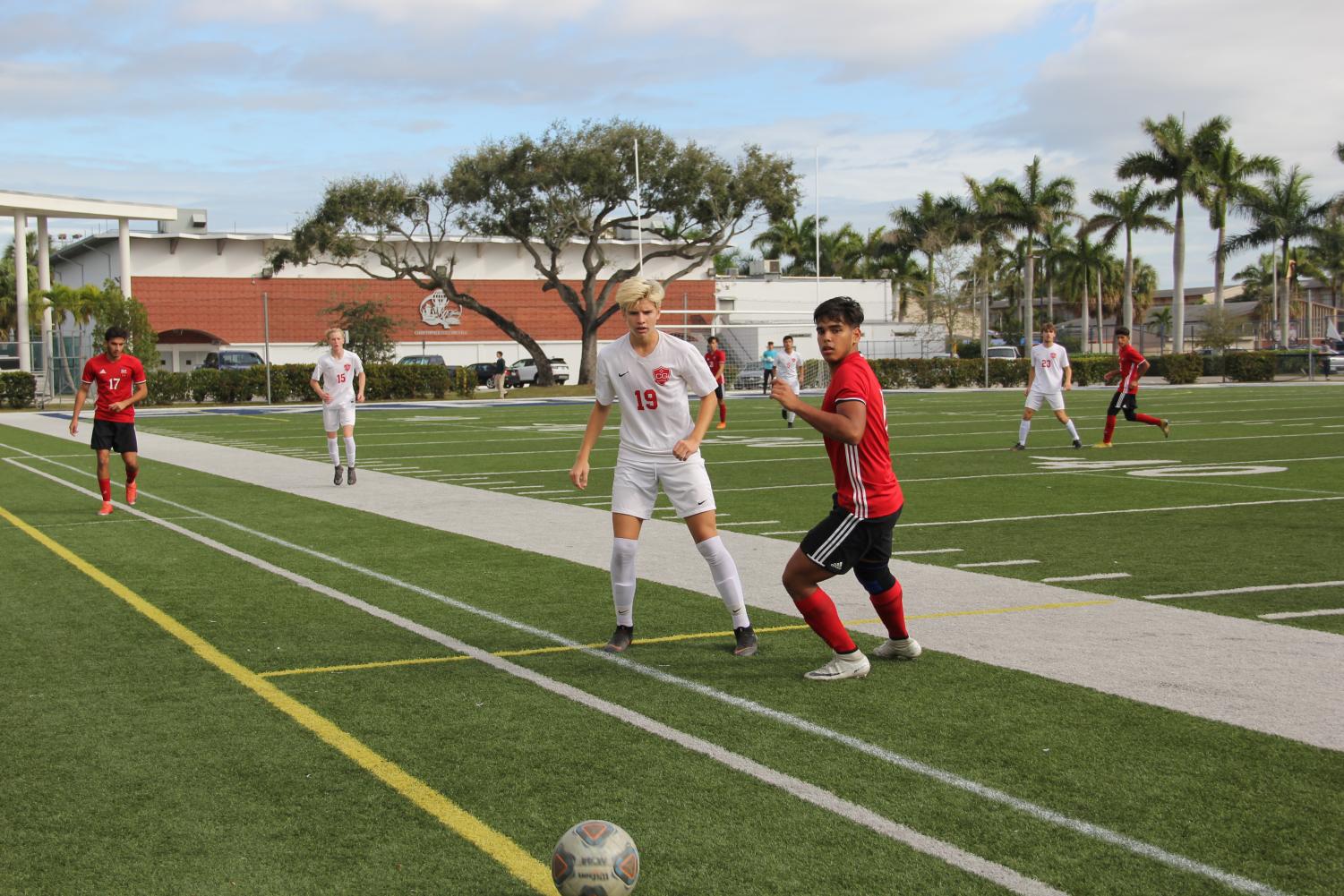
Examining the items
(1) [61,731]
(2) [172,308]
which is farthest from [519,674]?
(2) [172,308]

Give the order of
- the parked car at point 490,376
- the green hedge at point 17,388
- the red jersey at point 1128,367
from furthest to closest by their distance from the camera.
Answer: the parked car at point 490,376, the green hedge at point 17,388, the red jersey at point 1128,367

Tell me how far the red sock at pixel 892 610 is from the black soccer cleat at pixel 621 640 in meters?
1.32

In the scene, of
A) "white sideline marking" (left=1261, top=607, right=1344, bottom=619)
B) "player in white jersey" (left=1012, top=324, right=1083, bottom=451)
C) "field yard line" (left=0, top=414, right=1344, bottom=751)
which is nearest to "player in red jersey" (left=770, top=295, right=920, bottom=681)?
"field yard line" (left=0, top=414, right=1344, bottom=751)

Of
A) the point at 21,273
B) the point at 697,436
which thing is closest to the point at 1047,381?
the point at 697,436

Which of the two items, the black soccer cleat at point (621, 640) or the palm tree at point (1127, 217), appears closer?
the black soccer cleat at point (621, 640)

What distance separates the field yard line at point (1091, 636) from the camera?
18.8 feet

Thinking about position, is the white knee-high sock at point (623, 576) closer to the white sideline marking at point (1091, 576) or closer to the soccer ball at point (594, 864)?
the soccer ball at point (594, 864)

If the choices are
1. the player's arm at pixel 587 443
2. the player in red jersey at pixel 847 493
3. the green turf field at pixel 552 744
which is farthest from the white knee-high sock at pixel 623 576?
the player in red jersey at pixel 847 493

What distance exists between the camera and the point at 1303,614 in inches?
295

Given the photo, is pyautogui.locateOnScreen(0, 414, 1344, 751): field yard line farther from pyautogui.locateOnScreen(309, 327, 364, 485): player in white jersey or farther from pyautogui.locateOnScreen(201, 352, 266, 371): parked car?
pyautogui.locateOnScreen(201, 352, 266, 371): parked car

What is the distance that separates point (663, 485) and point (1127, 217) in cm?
6892

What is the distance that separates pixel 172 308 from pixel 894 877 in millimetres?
66645

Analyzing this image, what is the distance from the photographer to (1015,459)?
732 inches

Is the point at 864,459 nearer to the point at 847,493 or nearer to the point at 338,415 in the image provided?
the point at 847,493
